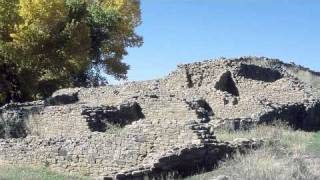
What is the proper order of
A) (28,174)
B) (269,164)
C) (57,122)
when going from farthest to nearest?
(57,122) → (28,174) → (269,164)

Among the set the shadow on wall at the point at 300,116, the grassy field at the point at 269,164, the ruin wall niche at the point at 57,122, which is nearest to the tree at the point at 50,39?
the ruin wall niche at the point at 57,122

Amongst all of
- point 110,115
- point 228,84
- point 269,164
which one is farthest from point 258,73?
point 269,164

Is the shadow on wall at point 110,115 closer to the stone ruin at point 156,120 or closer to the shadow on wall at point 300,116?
the stone ruin at point 156,120

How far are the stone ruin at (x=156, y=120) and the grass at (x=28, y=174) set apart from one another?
13.4 inches

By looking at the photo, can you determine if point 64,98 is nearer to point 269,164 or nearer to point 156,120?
point 156,120

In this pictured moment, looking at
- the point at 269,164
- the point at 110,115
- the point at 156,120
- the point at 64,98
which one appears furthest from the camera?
the point at 64,98

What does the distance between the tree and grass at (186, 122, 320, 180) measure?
63.3 feet

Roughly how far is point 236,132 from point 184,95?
6066mm

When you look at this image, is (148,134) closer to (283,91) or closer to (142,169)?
(142,169)

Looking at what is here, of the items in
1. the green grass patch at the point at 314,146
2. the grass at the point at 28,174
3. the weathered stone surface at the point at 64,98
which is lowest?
the grass at the point at 28,174

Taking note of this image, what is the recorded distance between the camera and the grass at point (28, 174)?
45.2 feet

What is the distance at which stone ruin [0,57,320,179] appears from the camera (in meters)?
14.4

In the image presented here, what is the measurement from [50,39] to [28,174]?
21.3 meters

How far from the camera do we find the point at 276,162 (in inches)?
515
